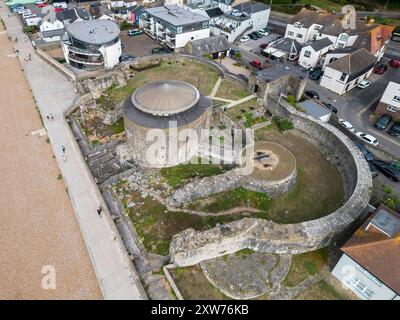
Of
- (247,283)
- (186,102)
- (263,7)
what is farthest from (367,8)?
(247,283)

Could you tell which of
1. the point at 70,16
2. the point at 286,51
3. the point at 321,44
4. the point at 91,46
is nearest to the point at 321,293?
the point at 286,51

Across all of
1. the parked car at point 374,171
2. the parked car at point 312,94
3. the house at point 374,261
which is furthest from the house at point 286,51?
the house at point 374,261

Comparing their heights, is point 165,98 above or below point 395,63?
above

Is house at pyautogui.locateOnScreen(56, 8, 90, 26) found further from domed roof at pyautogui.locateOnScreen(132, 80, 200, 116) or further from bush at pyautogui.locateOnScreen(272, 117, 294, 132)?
bush at pyautogui.locateOnScreen(272, 117, 294, 132)

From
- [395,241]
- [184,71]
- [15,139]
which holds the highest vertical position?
[395,241]

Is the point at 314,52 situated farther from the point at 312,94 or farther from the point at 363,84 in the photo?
the point at 312,94

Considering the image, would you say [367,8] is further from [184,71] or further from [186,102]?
[186,102]
